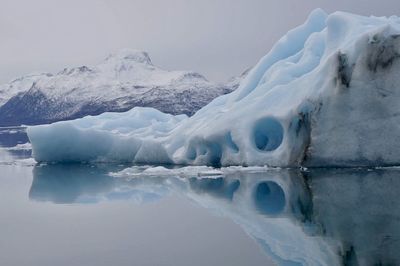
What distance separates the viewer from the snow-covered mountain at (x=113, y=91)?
104250 millimetres

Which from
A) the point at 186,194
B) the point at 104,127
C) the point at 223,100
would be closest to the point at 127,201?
the point at 186,194

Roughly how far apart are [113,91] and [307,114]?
10324 centimetres

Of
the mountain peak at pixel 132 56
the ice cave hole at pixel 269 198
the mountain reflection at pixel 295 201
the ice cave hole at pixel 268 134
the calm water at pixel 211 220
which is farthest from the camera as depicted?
the mountain peak at pixel 132 56

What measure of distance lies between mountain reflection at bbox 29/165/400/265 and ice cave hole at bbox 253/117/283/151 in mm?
1959

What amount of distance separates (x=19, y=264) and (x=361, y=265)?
12.1 feet

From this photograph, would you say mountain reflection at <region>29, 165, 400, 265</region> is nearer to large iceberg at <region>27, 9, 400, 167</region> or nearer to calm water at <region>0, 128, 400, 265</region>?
calm water at <region>0, 128, 400, 265</region>

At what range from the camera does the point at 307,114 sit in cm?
1426

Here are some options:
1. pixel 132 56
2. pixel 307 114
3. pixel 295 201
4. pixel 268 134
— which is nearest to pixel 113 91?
pixel 132 56

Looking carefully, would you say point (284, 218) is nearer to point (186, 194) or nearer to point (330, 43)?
point (186, 194)

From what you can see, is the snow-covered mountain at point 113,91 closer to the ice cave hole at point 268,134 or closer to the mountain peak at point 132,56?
the mountain peak at point 132,56

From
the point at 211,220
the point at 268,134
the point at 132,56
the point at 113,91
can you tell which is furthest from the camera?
the point at 132,56

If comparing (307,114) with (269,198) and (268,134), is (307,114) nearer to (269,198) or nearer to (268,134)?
(268,134)

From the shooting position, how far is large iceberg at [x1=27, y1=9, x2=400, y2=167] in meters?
13.6

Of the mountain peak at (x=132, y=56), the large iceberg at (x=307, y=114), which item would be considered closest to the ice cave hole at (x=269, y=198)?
the large iceberg at (x=307, y=114)
